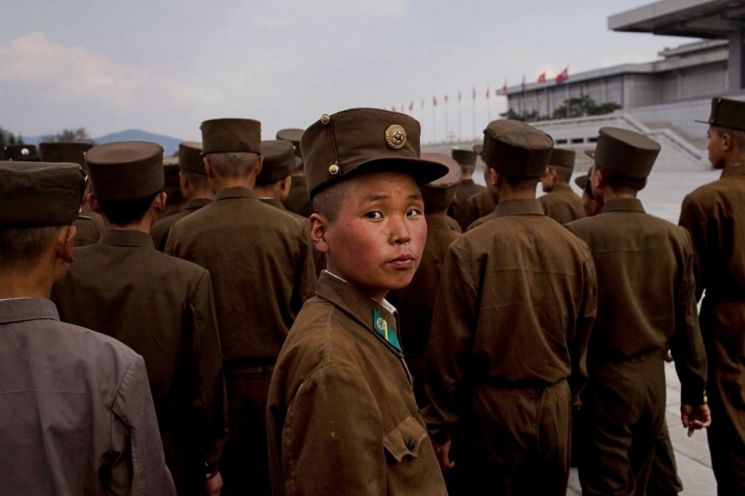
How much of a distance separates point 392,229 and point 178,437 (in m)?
1.73

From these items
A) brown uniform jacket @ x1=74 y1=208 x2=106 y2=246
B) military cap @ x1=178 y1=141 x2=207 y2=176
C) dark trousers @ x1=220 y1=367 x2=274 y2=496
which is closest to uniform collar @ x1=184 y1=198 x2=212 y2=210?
military cap @ x1=178 y1=141 x2=207 y2=176

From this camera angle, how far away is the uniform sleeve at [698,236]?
12.3 feet

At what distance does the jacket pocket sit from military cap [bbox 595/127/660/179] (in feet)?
7.77

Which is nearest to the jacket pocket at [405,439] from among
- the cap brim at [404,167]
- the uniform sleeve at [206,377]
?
the cap brim at [404,167]

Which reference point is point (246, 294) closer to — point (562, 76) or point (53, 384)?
point (53, 384)

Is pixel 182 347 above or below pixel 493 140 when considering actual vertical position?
below

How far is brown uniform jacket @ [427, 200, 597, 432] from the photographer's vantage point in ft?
9.45

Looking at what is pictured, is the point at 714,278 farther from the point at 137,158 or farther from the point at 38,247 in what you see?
the point at 38,247

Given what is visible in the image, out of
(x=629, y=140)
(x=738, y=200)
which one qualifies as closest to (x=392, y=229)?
(x=629, y=140)

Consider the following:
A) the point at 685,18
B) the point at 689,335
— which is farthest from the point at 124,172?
the point at 685,18

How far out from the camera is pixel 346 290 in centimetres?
168

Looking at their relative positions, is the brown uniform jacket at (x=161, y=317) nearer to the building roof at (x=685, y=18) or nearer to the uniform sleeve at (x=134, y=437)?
the uniform sleeve at (x=134, y=437)

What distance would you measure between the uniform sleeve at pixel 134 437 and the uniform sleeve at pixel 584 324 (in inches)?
80.5

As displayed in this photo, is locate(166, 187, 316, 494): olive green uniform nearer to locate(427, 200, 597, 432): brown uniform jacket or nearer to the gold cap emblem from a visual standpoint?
locate(427, 200, 597, 432): brown uniform jacket
